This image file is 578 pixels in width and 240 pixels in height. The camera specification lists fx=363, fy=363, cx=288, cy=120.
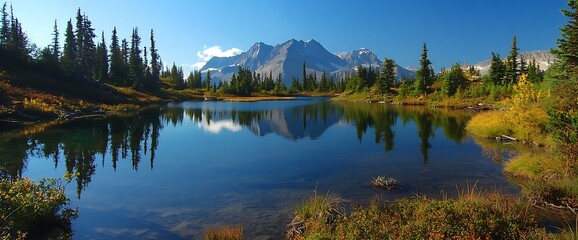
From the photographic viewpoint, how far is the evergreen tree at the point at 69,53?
87312 mm

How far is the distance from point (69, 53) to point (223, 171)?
9354 centimetres

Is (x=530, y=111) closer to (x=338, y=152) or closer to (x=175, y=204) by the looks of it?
(x=338, y=152)

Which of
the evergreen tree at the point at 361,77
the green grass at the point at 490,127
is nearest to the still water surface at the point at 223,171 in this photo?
the green grass at the point at 490,127

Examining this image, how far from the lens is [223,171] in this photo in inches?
905

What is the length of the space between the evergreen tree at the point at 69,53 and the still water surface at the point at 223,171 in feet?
179

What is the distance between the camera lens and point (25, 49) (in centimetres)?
8281

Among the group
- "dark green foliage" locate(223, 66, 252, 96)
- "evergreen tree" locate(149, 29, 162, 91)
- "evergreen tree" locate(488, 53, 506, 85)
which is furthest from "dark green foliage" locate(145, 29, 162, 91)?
"evergreen tree" locate(488, 53, 506, 85)

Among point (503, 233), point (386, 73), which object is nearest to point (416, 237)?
point (503, 233)

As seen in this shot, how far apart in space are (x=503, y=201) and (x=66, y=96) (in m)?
72.6

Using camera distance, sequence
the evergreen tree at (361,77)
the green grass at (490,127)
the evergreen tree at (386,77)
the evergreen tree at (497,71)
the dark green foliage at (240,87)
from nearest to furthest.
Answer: the green grass at (490,127) → the evergreen tree at (497,71) → the evergreen tree at (386,77) → the evergreen tree at (361,77) → the dark green foliage at (240,87)

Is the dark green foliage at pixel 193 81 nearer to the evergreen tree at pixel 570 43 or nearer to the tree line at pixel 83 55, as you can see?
the tree line at pixel 83 55

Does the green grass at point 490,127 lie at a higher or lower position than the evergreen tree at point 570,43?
lower

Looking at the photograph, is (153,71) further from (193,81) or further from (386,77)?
(386,77)

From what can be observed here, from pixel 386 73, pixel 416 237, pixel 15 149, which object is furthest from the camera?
pixel 386 73
